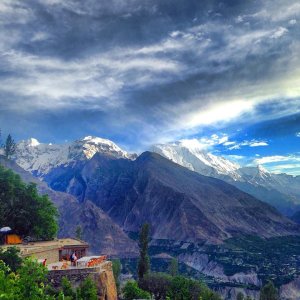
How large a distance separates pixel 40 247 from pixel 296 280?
152 meters

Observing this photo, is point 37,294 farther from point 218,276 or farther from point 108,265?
point 218,276

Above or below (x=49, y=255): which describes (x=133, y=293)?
below

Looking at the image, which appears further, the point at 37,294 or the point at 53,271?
the point at 53,271

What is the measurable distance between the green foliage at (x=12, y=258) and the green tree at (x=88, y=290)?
10.8 metres

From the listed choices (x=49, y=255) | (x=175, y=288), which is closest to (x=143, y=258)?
(x=175, y=288)

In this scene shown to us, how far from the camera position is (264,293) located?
107188mm

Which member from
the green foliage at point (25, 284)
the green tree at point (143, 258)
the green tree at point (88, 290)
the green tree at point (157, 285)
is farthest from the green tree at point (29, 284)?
the green tree at point (143, 258)

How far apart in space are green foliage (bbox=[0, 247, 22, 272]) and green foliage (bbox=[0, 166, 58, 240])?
90.3 ft

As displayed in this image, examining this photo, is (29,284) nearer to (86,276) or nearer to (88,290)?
(88,290)

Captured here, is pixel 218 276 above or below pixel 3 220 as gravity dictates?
below

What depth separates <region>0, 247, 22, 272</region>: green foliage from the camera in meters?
53.2

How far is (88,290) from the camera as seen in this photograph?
4672 cm

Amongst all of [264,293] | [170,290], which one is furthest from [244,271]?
[170,290]

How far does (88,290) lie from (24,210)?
41973mm
